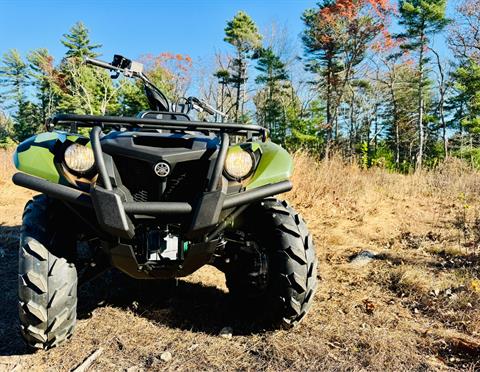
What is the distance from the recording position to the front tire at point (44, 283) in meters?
1.85

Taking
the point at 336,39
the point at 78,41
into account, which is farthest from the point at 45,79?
the point at 336,39

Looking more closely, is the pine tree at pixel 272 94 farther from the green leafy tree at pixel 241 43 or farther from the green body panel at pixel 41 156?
the green body panel at pixel 41 156

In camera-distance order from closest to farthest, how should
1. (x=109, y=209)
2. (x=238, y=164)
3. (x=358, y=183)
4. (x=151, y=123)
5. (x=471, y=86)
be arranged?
(x=109, y=209) < (x=151, y=123) < (x=238, y=164) < (x=358, y=183) < (x=471, y=86)

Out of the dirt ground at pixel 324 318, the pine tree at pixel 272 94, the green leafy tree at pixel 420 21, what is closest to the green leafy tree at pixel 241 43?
the pine tree at pixel 272 94

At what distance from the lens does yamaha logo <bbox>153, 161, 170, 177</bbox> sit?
6.11 ft

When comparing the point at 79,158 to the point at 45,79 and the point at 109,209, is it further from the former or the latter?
the point at 45,79

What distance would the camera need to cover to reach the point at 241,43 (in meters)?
29.7

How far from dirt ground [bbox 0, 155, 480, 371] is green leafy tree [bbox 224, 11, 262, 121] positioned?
83.3ft

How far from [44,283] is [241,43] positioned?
30.2m

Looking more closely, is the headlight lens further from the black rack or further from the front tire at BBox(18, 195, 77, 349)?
the front tire at BBox(18, 195, 77, 349)

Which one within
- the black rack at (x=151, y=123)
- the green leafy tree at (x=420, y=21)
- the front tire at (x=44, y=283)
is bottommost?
the front tire at (x=44, y=283)

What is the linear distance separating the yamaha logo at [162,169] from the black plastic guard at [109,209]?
235mm

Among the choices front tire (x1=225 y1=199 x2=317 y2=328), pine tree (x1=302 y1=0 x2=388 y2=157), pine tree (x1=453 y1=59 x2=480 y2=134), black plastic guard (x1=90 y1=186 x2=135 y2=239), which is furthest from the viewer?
pine tree (x1=453 y1=59 x2=480 y2=134)

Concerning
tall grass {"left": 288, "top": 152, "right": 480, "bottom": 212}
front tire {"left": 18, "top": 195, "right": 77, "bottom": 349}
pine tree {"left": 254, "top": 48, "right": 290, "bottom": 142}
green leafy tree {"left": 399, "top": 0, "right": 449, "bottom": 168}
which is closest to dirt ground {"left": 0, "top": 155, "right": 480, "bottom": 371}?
front tire {"left": 18, "top": 195, "right": 77, "bottom": 349}
